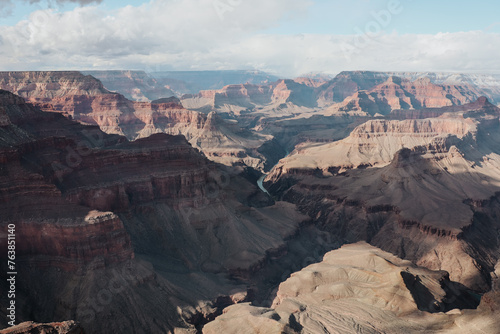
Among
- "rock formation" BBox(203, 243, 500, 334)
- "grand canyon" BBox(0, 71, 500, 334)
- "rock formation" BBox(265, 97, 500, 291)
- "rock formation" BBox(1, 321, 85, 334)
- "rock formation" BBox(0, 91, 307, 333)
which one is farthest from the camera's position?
"rock formation" BBox(265, 97, 500, 291)

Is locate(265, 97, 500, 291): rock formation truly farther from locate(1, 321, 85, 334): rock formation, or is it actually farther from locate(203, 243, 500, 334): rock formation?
locate(1, 321, 85, 334): rock formation

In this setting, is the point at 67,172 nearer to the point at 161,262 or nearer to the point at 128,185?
the point at 128,185

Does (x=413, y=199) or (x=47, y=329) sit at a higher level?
(x=47, y=329)

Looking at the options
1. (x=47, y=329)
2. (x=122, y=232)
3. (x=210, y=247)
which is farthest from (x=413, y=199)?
(x=47, y=329)

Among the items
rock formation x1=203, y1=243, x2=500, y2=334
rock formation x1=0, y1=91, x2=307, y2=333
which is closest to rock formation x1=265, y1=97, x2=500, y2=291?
rock formation x1=203, y1=243, x2=500, y2=334

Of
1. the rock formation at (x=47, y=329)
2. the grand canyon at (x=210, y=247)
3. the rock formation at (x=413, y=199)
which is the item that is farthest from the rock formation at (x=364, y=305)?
the rock formation at (x=47, y=329)

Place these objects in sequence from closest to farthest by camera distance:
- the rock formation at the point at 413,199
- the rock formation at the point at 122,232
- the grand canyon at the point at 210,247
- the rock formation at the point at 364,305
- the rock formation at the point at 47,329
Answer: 1. the rock formation at the point at 47,329
2. the rock formation at the point at 364,305
3. the grand canyon at the point at 210,247
4. the rock formation at the point at 122,232
5. the rock formation at the point at 413,199

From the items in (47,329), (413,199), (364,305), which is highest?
(47,329)

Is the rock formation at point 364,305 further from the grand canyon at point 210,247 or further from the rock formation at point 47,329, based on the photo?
the rock formation at point 47,329

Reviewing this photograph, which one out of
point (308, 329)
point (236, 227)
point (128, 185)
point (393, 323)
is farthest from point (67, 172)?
point (393, 323)

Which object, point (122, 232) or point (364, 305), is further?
point (122, 232)

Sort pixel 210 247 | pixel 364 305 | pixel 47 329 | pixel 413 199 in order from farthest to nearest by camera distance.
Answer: pixel 413 199 → pixel 210 247 → pixel 364 305 → pixel 47 329

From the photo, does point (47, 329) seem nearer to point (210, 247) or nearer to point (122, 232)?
point (122, 232)
